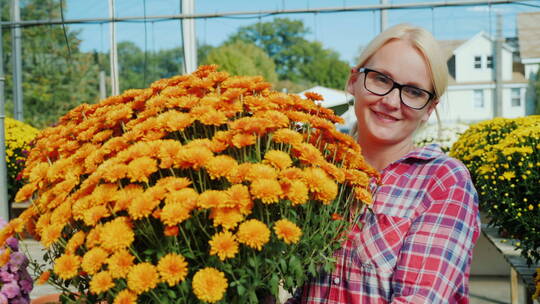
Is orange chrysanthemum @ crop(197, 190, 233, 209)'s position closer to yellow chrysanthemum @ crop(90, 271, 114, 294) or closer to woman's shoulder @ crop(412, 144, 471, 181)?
yellow chrysanthemum @ crop(90, 271, 114, 294)

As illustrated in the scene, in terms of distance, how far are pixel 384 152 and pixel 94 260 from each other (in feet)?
2.83

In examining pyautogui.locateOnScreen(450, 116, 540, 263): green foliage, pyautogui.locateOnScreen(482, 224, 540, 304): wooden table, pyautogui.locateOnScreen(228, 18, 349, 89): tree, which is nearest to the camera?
pyautogui.locateOnScreen(482, 224, 540, 304): wooden table

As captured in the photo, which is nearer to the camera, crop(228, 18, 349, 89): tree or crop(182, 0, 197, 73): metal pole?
crop(182, 0, 197, 73): metal pole

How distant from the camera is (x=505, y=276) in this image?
→ 201 inches

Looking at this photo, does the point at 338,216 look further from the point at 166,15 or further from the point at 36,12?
the point at 36,12

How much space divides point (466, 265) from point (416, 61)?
1.75 ft

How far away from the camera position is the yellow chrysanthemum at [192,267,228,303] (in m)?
0.93

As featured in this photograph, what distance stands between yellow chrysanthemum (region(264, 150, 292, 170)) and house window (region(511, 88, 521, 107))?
937 inches

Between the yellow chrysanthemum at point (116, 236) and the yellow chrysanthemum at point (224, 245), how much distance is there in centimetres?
16

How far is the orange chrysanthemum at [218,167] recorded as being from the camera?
39.2 inches

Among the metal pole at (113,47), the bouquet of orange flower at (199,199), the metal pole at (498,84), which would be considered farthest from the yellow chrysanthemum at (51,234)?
the metal pole at (498,84)

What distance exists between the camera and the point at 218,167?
3.27 ft

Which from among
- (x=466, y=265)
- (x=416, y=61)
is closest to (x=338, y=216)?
(x=466, y=265)

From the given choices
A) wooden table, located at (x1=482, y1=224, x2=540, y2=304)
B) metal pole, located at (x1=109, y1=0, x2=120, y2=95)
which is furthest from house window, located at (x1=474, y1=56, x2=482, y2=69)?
wooden table, located at (x1=482, y1=224, x2=540, y2=304)
